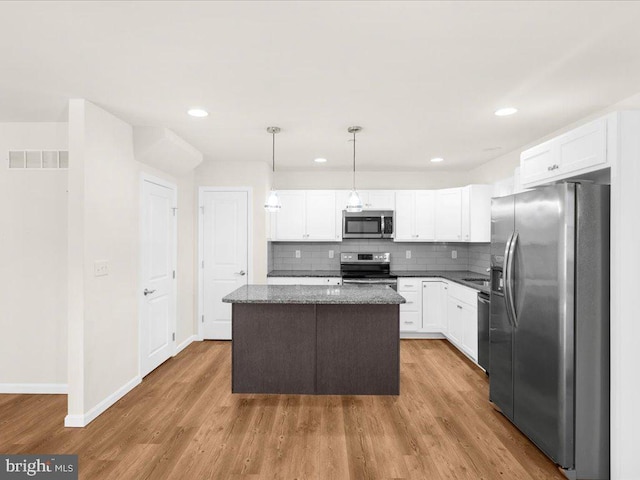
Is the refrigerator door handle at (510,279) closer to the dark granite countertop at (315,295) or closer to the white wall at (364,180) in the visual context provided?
the dark granite countertop at (315,295)

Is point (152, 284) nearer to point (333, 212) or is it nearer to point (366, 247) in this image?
point (333, 212)

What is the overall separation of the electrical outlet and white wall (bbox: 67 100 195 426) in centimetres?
4

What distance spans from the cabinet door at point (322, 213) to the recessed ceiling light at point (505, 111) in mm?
2798

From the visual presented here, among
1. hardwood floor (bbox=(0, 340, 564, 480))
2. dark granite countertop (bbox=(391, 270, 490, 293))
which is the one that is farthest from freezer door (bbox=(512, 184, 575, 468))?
dark granite countertop (bbox=(391, 270, 490, 293))

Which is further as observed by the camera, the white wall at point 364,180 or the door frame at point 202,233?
the white wall at point 364,180

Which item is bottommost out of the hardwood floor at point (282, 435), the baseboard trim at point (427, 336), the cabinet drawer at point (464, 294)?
the hardwood floor at point (282, 435)

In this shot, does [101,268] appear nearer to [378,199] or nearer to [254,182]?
[254,182]

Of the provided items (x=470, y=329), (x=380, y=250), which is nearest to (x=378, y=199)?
(x=380, y=250)

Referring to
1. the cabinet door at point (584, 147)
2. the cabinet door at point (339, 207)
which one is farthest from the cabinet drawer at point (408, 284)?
the cabinet door at point (584, 147)

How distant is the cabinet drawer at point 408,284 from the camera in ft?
17.7

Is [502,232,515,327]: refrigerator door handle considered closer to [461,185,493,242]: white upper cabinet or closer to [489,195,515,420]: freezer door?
[489,195,515,420]: freezer door

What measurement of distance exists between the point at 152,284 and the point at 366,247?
10.7 ft

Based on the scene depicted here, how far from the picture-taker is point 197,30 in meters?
1.98

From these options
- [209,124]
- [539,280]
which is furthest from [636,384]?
[209,124]
